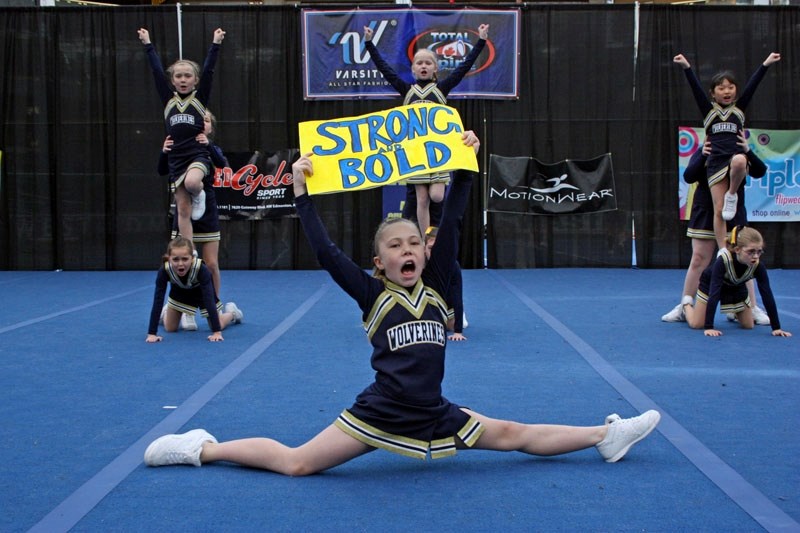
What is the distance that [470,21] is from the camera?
35.9ft

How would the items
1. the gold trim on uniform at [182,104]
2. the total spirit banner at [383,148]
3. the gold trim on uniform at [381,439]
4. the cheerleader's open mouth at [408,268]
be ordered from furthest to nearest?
the gold trim on uniform at [182,104] < the total spirit banner at [383,148] < the cheerleader's open mouth at [408,268] < the gold trim on uniform at [381,439]

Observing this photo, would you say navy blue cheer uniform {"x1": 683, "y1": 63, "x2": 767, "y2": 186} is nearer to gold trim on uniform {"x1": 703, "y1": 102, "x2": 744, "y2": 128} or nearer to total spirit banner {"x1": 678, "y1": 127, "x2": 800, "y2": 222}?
gold trim on uniform {"x1": 703, "y1": 102, "x2": 744, "y2": 128}

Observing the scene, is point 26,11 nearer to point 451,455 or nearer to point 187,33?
point 187,33

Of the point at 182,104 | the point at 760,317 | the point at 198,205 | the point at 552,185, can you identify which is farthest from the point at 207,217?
the point at 552,185

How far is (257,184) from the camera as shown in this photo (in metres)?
11.1

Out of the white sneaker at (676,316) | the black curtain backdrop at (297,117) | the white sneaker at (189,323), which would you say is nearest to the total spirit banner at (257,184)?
the black curtain backdrop at (297,117)

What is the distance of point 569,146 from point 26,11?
24.0ft

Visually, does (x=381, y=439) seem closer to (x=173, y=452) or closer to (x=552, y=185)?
(x=173, y=452)

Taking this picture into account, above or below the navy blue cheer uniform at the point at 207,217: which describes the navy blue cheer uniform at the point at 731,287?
below

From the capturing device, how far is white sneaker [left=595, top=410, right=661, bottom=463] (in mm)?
2973

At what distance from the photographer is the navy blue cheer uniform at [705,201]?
6250 millimetres

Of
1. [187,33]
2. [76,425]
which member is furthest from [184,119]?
[187,33]

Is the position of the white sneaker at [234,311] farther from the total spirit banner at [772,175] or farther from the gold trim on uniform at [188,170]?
the total spirit banner at [772,175]

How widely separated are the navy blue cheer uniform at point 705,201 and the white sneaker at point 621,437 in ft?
12.1
